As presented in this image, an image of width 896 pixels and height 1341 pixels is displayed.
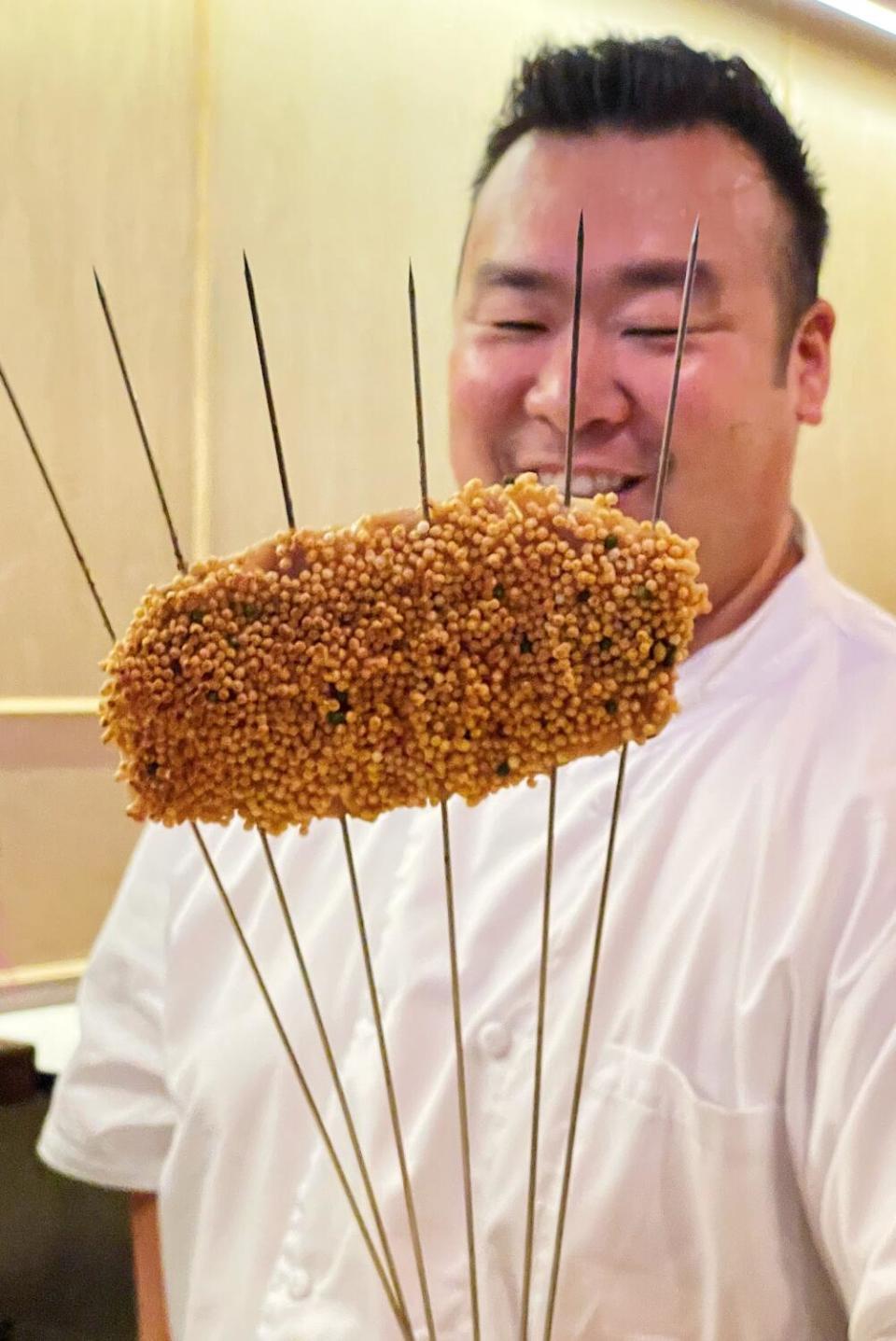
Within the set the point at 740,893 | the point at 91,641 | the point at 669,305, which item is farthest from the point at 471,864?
the point at 91,641

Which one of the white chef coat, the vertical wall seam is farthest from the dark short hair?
the vertical wall seam

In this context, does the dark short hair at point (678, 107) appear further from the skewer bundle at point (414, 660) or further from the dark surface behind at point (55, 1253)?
the dark surface behind at point (55, 1253)

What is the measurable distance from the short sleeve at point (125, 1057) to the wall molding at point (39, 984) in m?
0.49

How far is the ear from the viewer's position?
0.77 metres

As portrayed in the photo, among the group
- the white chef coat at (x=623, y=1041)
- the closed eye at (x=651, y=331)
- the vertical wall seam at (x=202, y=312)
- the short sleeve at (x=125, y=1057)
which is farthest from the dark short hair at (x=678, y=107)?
the vertical wall seam at (x=202, y=312)

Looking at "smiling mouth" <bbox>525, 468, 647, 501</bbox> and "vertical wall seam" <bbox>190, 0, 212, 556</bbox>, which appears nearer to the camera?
"smiling mouth" <bbox>525, 468, 647, 501</bbox>

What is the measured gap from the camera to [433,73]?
1.69 metres

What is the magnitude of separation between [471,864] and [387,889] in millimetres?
74

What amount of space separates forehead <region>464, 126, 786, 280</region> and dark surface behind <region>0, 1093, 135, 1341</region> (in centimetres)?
106

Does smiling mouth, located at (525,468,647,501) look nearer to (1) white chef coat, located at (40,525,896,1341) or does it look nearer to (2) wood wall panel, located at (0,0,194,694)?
(1) white chef coat, located at (40,525,896,1341)

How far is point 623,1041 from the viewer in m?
0.65

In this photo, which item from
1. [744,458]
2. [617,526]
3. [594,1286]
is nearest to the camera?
[617,526]

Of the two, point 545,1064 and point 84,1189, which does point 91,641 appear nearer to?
point 84,1189

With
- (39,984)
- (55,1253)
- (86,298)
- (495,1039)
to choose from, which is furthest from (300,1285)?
(86,298)
